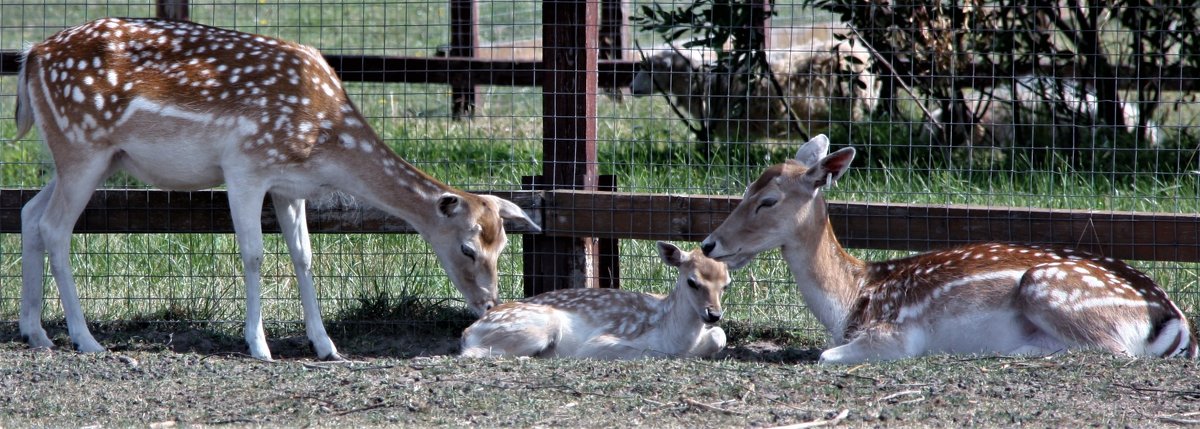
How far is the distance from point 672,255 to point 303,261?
1931 millimetres

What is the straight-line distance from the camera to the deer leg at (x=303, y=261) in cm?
695

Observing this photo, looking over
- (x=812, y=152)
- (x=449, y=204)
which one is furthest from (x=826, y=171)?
(x=449, y=204)

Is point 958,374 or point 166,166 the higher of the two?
point 166,166

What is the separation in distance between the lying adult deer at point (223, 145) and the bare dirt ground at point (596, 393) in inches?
31.4

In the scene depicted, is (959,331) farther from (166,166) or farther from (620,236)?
(166,166)

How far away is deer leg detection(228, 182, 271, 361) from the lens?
21.6 feet

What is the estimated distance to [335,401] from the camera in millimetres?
5273

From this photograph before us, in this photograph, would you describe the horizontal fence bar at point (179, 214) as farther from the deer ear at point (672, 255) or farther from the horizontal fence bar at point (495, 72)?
the horizontal fence bar at point (495, 72)

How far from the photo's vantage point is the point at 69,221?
6.75 metres

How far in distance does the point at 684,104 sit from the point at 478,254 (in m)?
5.45

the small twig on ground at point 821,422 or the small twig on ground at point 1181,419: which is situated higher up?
the small twig on ground at point 821,422

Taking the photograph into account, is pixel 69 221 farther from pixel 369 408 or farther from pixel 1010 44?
pixel 1010 44

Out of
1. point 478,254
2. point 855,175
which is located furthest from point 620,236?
point 855,175

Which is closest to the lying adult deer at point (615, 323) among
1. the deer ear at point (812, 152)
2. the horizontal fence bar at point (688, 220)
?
the horizontal fence bar at point (688, 220)
